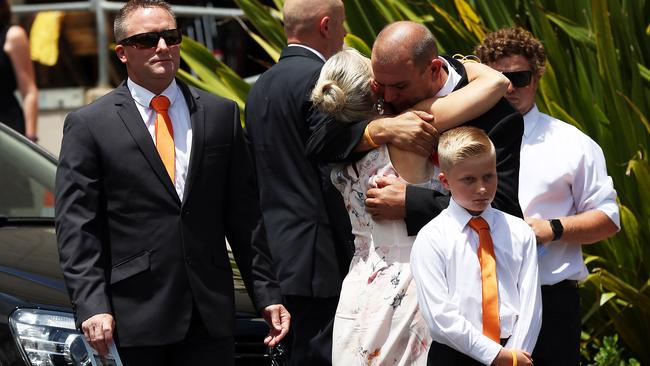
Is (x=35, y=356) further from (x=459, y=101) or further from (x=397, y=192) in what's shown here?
(x=459, y=101)

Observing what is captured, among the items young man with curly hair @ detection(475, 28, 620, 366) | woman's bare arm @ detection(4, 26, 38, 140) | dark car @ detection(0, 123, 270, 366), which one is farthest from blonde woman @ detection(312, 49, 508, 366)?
woman's bare arm @ detection(4, 26, 38, 140)

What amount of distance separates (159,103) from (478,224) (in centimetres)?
123

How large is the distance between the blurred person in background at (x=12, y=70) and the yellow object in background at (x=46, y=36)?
213 cm

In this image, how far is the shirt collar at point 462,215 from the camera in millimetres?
3803

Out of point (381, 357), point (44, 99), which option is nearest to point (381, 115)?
point (381, 357)

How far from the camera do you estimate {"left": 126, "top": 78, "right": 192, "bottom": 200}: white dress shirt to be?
4.38 m

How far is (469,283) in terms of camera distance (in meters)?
3.74

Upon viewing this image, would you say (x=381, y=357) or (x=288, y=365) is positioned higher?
(x=381, y=357)

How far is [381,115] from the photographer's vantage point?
4.09 m

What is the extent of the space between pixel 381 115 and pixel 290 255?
85cm

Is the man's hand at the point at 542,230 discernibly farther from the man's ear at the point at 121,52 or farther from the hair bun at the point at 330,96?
the man's ear at the point at 121,52

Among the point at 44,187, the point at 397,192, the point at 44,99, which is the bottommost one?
the point at 44,99

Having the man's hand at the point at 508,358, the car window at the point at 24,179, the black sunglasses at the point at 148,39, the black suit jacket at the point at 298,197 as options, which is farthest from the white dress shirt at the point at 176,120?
the car window at the point at 24,179

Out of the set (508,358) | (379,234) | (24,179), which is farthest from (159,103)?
(24,179)
